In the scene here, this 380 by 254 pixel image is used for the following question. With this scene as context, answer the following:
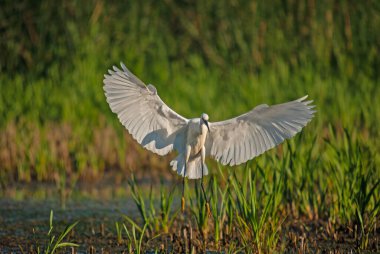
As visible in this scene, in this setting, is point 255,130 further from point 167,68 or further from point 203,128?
point 167,68

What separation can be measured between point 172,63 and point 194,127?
18.4 ft

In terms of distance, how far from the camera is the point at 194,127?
549 centimetres

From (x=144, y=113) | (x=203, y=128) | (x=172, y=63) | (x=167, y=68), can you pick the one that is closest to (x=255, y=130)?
(x=203, y=128)

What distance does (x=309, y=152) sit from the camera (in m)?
6.12

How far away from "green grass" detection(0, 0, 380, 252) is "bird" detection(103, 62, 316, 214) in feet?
4.75

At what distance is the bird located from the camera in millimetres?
5363

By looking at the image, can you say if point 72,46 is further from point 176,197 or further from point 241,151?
point 241,151

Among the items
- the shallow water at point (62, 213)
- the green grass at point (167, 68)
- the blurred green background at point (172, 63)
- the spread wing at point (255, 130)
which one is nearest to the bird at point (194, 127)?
the spread wing at point (255, 130)

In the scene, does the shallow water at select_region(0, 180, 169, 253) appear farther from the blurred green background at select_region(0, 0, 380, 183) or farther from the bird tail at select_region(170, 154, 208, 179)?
the bird tail at select_region(170, 154, 208, 179)

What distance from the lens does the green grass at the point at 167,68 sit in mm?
8422

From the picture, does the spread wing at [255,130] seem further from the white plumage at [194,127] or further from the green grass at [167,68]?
the green grass at [167,68]

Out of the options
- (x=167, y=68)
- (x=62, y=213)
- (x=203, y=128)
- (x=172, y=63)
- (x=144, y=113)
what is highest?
(x=172, y=63)

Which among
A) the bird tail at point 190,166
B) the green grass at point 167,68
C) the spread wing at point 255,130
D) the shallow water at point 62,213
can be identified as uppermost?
the green grass at point 167,68

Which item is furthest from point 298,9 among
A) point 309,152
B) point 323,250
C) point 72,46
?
point 323,250
